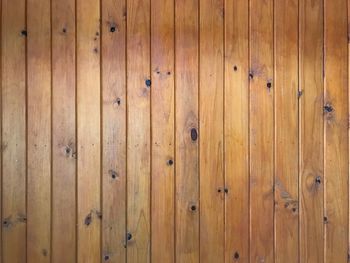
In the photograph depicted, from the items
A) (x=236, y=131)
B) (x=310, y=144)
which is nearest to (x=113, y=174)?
(x=236, y=131)

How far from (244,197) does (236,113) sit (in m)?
0.34

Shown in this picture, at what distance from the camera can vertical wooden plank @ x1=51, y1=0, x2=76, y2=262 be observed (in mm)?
1243

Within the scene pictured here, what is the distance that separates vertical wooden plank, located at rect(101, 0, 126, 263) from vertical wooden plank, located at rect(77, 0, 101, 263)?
1.1 inches

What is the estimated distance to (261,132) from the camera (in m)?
1.29

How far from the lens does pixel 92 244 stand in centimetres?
125

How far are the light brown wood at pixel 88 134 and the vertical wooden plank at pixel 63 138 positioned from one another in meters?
0.03

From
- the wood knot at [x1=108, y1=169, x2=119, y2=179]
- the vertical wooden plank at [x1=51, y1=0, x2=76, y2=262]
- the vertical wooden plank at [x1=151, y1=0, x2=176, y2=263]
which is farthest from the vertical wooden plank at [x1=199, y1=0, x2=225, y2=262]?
the vertical wooden plank at [x1=51, y1=0, x2=76, y2=262]

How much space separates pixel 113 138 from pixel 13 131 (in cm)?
38

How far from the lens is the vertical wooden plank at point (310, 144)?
1300 mm

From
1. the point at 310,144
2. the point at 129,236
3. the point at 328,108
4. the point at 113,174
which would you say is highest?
the point at 328,108

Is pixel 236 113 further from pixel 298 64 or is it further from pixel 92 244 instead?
pixel 92 244

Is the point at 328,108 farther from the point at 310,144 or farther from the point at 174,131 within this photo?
the point at 174,131

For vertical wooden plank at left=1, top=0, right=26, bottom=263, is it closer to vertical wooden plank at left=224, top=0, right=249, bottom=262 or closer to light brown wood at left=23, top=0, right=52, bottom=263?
light brown wood at left=23, top=0, right=52, bottom=263

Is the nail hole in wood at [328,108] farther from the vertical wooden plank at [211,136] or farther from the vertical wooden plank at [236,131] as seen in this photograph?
the vertical wooden plank at [211,136]
